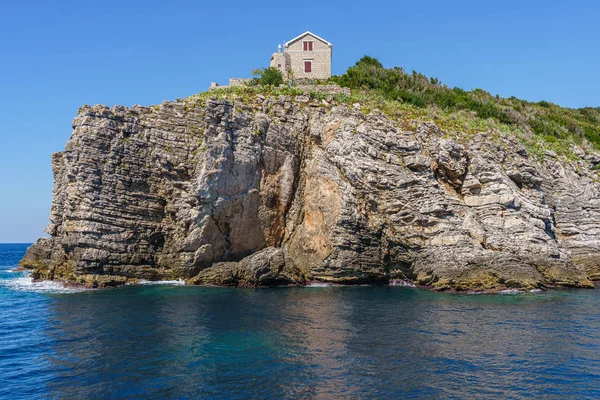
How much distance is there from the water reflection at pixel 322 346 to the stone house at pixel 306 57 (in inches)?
1318

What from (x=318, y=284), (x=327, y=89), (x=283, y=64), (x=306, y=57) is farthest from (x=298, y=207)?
(x=306, y=57)

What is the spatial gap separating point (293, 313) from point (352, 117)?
819 inches

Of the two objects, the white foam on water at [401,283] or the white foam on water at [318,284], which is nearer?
the white foam on water at [318,284]

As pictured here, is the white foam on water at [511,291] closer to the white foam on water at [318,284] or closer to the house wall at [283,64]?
the white foam on water at [318,284]

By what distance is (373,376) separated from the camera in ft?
54.6

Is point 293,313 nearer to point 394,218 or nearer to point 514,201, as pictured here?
point 394,218

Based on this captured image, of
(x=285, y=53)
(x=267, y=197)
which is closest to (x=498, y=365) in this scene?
(x=267, y=197)

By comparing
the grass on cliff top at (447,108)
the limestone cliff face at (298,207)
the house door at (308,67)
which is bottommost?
the limestone cliff face at (298,207)

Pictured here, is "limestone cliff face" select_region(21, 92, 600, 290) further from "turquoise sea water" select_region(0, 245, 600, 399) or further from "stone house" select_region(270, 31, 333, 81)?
"stone house" select_region(270, 31, 333, 81)

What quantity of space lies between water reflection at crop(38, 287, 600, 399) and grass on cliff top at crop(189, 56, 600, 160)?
2026cm

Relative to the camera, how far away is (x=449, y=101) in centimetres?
5625

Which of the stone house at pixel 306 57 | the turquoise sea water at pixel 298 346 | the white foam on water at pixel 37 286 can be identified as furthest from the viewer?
the stone house at pixel 306 57

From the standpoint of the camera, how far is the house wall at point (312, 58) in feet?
185

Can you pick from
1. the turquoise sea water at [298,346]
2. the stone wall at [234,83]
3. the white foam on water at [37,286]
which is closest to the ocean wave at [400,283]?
the turquoise sea water at [298,346]
